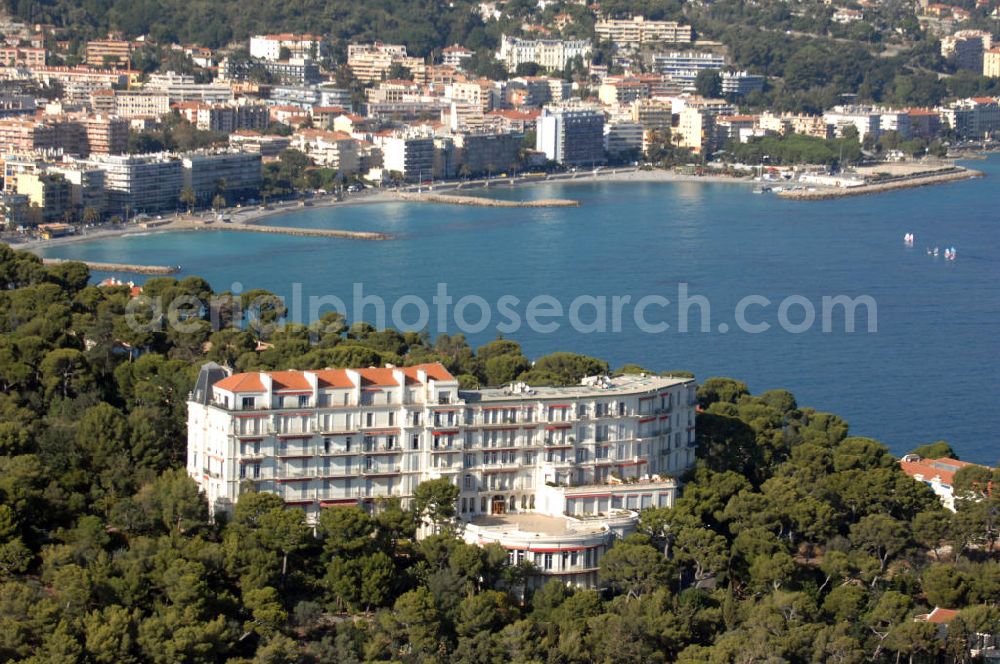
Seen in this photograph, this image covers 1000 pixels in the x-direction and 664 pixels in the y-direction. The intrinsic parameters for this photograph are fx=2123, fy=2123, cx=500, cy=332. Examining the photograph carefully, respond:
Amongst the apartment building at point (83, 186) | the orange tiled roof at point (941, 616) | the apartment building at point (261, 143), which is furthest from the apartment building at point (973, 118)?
the orange tiled roof at point (941, 616)

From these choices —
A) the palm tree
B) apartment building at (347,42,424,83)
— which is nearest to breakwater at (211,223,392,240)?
the palm tree

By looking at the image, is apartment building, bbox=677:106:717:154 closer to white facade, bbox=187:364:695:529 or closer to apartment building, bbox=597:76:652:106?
apartment building, bbox=597:76:652:106

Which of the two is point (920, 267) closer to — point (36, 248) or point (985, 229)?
point (985, 229)

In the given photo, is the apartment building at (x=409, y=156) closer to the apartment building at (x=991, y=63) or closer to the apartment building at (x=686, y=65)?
the apartment building at (x=686, y=65)

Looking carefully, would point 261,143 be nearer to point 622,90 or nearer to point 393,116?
point 393,116

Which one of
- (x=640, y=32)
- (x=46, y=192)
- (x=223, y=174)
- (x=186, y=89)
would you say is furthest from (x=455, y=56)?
(x=46, y=192)
